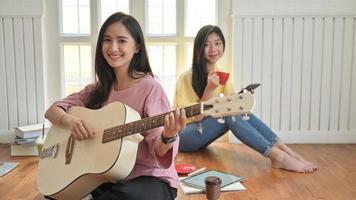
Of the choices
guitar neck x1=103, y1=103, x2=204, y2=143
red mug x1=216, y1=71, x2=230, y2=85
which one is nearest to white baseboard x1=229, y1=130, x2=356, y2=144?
red mug x1=216, y1=71, x2=230, y2=85

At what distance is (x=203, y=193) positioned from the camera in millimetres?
1934

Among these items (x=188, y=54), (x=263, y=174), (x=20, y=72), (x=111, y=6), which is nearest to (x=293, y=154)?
(x=263, y=174)

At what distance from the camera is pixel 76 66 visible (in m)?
3.03

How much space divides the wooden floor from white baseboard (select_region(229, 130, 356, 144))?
73mm

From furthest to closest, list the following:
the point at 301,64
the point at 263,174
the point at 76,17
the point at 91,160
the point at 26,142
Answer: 1. the point at 76,17
2. the point at 301,64
3. the point at 26,142
4. the point at 263,174
5. the point at 91,160

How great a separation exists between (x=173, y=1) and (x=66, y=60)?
2.96 feet

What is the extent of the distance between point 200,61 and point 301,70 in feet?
2.60

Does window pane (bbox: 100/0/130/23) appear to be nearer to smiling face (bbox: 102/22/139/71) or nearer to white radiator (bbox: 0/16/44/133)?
Result: white radiator (bbox: 0/16/44/133)

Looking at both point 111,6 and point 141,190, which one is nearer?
point 141,190

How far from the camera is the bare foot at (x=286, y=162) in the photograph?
2248 mm

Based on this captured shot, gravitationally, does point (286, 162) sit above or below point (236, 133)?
below

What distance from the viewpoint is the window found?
116 inches

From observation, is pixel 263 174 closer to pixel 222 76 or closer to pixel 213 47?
pixel 222 76

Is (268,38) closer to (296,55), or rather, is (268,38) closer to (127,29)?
(296,55)
